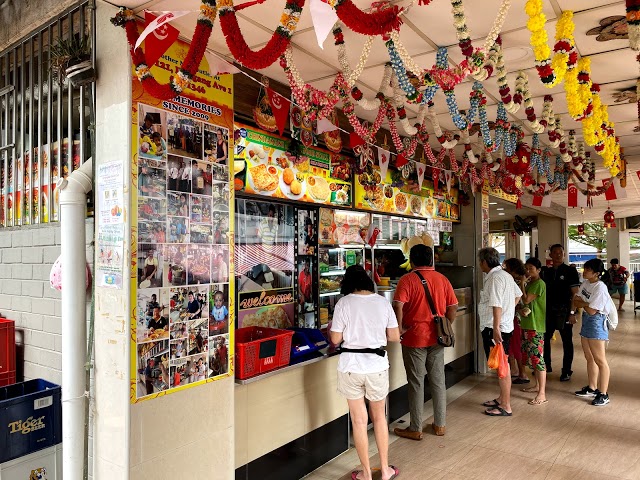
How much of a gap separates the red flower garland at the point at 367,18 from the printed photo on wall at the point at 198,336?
1.88m

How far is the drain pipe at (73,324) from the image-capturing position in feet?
8.57

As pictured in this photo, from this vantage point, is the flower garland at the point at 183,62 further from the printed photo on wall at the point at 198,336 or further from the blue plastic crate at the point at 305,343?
the blue plastic crate at the point at 305,343

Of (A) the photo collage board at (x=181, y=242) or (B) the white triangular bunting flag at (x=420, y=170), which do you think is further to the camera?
(B) the white triangular bunting flag at (x=420, y=170)

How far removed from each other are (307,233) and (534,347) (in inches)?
123

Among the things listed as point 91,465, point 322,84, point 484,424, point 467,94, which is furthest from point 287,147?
point 484,424

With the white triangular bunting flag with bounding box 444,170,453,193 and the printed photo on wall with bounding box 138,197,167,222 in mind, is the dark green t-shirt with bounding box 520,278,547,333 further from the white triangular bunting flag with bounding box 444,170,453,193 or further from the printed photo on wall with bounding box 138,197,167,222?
the printed photo on wall with bounding box 138,197,167,222

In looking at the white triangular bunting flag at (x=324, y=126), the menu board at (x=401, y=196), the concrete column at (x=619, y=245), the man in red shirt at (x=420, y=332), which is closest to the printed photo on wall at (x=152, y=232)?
the white triangular bunting flag at (x=324, y=126)

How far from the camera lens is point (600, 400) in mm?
5398

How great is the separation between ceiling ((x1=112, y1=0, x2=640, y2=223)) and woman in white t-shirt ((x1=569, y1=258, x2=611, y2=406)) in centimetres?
190

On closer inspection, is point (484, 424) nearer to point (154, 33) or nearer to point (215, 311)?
point (215, 311)

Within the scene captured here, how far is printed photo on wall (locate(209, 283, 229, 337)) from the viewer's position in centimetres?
296

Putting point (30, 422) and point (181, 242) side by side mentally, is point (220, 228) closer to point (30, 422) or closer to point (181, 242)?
point (181, 242)

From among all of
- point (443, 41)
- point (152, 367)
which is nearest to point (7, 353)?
point (152, 367)

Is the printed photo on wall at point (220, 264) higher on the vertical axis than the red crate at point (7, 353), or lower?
higher
